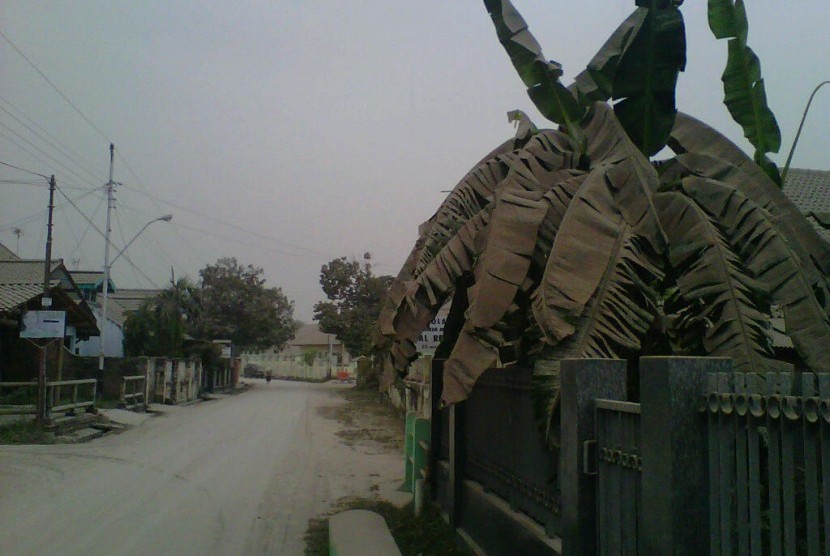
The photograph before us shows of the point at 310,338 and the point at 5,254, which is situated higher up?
the point at 5,254

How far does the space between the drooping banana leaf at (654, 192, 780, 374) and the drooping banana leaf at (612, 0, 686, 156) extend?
3.88 ft

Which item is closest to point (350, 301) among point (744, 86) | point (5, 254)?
point (5, 254)

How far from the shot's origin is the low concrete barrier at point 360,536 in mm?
6641

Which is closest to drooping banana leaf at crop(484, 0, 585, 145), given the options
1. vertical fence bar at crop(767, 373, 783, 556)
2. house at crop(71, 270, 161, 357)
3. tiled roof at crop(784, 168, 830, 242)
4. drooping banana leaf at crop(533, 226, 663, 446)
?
drooping banana leaf at crop(533, 226, 663, 446)

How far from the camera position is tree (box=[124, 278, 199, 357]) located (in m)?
37.5

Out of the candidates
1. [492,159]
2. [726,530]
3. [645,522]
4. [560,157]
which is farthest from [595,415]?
[492,159]

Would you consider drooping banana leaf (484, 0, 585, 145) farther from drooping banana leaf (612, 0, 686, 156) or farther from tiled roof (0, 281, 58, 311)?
tiled roof (0, 281, 58, 311)

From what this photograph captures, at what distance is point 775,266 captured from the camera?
5.26 meters

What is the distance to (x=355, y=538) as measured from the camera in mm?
7117

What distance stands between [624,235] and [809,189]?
11.9 meters

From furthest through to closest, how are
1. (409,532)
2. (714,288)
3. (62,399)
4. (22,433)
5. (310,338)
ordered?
(310,338) → (62,399) → (22,433) → (409,532) → (714,288)

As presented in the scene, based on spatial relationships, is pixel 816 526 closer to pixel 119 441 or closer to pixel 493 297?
pixel 493 297

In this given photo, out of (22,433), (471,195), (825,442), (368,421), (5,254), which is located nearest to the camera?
(825,442)

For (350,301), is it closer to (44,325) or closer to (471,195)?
(44,325)
